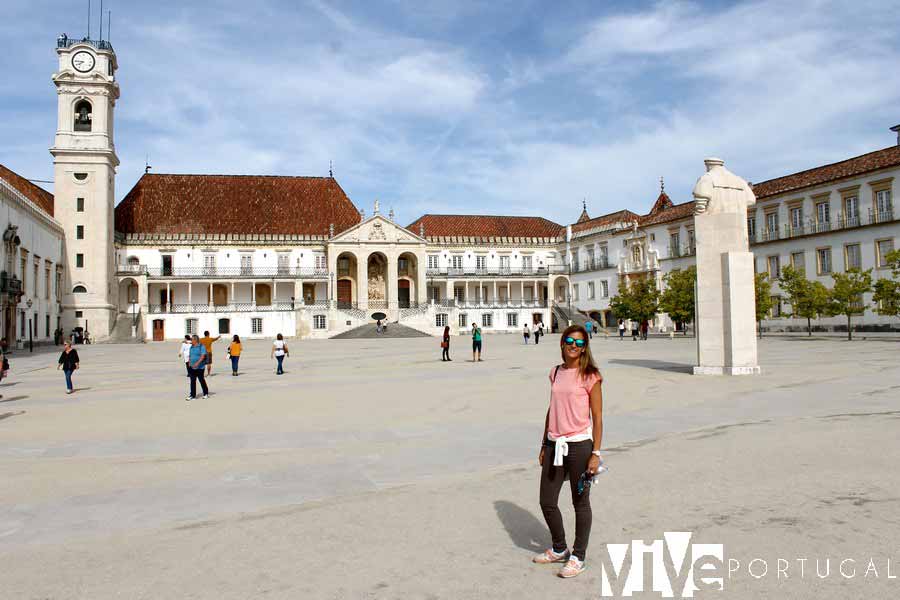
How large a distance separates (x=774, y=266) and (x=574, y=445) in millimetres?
52899

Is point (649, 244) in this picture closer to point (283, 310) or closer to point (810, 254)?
point (810, 254)

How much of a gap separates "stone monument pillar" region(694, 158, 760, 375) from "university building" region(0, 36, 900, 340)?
2940 centimetres

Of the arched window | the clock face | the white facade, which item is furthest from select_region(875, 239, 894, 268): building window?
the clock face

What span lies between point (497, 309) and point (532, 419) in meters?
58.6

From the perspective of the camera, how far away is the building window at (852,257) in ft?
149

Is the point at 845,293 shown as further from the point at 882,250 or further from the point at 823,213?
the point at 823,213

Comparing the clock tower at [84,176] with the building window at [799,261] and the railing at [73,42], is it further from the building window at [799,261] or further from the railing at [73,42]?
the building window at [799,261]

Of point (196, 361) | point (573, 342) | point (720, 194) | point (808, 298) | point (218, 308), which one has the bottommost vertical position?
→ point (196, 361)

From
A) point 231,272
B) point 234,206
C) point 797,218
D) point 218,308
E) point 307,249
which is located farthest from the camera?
point 234,206

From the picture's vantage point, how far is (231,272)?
218 feet

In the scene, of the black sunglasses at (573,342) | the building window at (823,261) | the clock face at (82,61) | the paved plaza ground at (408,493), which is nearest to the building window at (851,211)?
the building window at (823,261)

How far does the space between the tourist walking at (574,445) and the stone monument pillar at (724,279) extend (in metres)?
13.6

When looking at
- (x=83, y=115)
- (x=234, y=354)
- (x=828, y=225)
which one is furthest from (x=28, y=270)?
(x=828, y=225)

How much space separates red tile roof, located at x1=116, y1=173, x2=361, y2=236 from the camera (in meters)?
67.1
